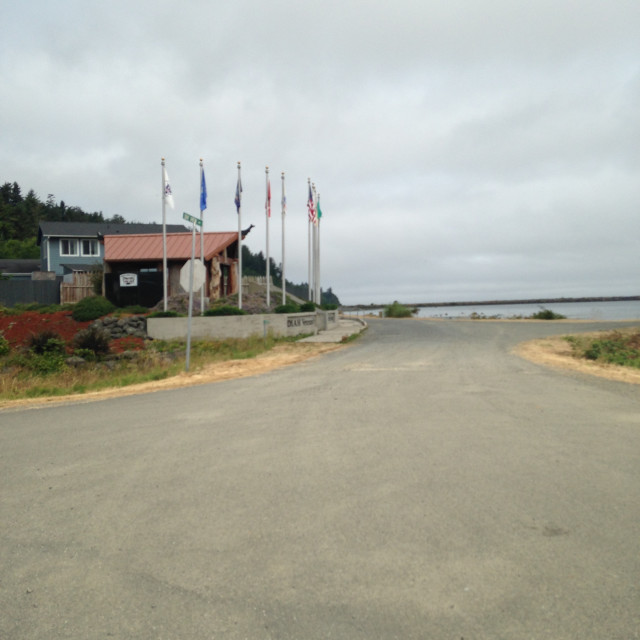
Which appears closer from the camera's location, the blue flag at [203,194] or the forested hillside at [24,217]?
the blue flag at [203,194]

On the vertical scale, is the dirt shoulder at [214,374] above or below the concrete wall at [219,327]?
below

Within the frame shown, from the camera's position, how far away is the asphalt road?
10.3ft

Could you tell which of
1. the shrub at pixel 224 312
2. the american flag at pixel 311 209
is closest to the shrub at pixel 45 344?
the shrub at pixel 224 312

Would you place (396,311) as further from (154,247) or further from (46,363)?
(46,363)

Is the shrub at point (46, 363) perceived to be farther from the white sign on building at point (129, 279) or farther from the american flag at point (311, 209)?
the american flag at point (311, 209)

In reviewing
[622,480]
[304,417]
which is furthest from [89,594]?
[304,417]

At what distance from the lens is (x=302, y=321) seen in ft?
96.0

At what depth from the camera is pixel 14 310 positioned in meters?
33.0

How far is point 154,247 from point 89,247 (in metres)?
22.0

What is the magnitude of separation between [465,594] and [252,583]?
133 centimetres

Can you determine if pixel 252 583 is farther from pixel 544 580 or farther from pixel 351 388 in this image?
pixel 351 388

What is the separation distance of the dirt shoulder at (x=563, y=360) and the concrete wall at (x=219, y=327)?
1171cm

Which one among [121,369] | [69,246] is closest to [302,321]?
[121,369]

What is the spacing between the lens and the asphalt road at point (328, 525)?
10.3 feet
